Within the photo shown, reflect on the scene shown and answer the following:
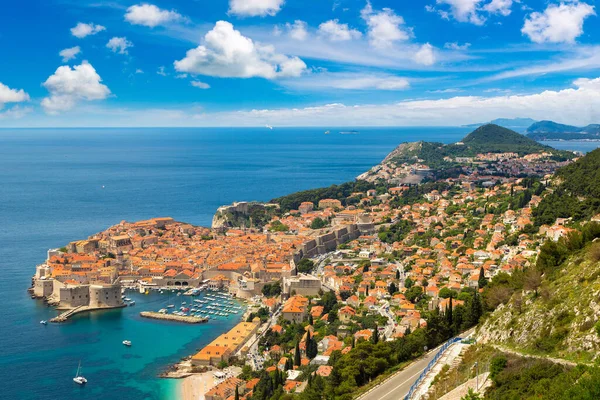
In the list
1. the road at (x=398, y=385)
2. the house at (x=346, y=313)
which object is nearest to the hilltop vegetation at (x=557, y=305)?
the road at (x=398, y=385)

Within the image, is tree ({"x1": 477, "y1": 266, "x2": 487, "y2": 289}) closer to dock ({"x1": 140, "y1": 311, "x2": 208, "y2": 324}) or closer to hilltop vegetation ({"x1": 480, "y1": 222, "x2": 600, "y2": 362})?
hilltop vegetation ({"x1": 480, "y1": 222, "x2": 600, "y2": 362})

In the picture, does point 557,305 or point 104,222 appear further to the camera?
point 104,222

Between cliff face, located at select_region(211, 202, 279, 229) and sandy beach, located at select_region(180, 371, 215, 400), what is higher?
cliff face, located at select_region(211, 202, 279, 229)

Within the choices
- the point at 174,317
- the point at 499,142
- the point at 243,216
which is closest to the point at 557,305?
the point at 174,317

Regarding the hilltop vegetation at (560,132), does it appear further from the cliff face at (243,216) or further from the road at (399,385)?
the road at (399,385)

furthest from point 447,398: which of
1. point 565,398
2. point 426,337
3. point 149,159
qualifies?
point 149,159

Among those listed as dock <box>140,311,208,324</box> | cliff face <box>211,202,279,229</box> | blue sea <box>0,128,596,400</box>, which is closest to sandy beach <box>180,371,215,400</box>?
blue sea <box>0,128,596,400</box>

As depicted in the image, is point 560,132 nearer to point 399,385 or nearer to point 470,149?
point 470,149
